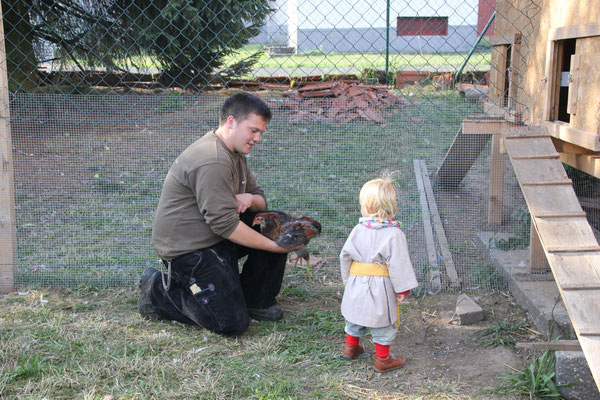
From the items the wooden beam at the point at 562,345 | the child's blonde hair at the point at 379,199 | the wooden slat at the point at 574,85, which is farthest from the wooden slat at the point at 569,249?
the wooden slat at the point at 574,85

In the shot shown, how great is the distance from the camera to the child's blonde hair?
107 inches

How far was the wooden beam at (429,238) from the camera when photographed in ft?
12.6

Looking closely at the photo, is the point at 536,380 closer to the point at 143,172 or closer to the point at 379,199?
the point at 379,199

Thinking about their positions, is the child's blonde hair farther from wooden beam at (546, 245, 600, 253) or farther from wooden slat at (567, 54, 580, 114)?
wooden slat at (567, 54, 580, 114)

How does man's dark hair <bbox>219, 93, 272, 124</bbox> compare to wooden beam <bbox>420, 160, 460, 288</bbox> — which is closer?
man's dark hair <bbox>219, 93, 272, 124</bbox>

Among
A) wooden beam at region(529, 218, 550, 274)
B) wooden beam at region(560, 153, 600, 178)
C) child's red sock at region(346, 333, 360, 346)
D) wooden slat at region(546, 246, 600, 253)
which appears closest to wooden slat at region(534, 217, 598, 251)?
wooden slat at region(546, 246, 600, 253)

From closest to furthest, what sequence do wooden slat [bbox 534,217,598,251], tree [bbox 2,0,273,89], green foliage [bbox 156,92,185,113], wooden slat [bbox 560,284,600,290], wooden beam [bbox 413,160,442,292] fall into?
1. wooden slat [bbox 560,284,600,290]
2. wooden slat [bbox 534,217,598,251]
3. wooden beam [bbox 413,160,442,292]
4. green foliage [bbox 156,92,185,113]
5. tree [bbox 2,0,273,89]

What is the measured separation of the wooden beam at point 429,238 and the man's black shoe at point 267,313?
1104 mm

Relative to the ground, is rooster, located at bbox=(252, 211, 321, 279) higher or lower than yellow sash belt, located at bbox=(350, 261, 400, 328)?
higher

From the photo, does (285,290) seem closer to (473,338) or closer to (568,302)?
(473,338)

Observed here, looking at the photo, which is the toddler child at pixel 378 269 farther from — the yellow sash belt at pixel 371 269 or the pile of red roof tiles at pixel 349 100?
the pile of red roof tiles at pixel 349 100

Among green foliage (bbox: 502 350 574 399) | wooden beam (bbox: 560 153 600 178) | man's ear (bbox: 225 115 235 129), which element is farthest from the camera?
man's ear (bbox: 225 115 235 129)

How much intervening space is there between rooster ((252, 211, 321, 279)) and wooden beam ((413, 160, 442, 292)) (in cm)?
96

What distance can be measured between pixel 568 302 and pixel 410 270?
693 mm
